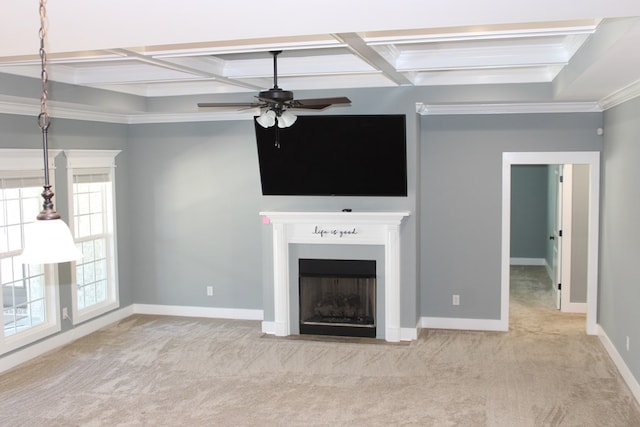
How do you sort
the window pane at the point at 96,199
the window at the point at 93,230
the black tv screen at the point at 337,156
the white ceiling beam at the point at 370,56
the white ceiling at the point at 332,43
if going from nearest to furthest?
the white ceiling at the point at 332,43
the white ceiling beam at the point at 370,56
the black tv screen at the point at 337,156
the window at the point at 93,230
the window pane at the point at 96,199

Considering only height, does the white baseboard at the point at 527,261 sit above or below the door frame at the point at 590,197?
below

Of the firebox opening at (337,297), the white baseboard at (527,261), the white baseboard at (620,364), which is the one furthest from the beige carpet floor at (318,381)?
the white baseboard at (527,261)

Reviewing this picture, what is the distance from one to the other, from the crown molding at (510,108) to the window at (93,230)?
3.81 m

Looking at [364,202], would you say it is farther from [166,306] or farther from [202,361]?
[166,306]

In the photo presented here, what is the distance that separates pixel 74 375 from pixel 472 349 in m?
3.96

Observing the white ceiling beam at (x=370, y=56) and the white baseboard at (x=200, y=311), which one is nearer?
the white ceiling beam at (x=370, y=56)

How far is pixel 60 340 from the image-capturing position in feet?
23.2

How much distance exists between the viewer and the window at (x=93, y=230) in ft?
24.2

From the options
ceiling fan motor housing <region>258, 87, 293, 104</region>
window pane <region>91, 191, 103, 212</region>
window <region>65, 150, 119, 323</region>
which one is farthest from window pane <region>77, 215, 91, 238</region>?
ceiling fan motor housing <region>258, 87, 293, 104</region>

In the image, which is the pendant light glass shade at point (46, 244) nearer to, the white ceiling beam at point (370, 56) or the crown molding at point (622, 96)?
the white ceiling beam at point (370, 56)

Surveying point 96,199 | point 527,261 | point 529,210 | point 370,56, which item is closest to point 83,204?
point 96,199

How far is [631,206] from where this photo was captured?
563 centimetres

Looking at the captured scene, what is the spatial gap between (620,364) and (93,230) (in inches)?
233

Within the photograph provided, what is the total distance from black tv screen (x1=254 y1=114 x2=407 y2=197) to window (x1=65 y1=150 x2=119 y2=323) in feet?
6.80
